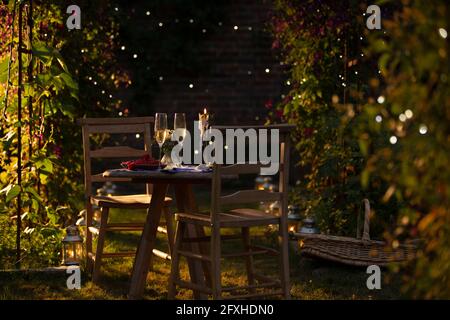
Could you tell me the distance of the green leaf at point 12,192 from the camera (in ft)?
15.7

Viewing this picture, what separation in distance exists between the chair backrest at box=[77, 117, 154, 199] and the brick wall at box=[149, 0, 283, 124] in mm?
3867

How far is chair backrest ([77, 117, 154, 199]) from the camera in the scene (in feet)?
17.2

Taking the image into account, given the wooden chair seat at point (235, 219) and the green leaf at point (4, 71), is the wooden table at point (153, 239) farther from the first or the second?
the green leaf at point (4, 71)

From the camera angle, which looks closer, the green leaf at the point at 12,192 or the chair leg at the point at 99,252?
the green leaf at the point at 12,192

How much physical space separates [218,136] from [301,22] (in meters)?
2.49

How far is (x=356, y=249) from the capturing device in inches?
212

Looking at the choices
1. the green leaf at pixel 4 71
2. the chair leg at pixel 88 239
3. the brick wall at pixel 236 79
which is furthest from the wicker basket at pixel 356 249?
the brick wall at pixel 236 79

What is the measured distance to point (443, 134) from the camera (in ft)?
8.42

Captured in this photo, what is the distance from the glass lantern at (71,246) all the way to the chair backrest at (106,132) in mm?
244

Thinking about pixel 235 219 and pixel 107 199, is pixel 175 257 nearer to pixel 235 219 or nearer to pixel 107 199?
pixel 235 219

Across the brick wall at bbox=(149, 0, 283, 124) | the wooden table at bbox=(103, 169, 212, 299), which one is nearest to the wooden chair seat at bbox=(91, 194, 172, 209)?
the wooden table at bbox=(103, 169, 212, 299)

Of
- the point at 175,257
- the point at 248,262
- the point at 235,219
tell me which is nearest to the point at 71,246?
the point at 175,257

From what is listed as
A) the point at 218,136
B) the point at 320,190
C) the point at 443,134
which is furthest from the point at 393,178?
the point at 320,190
